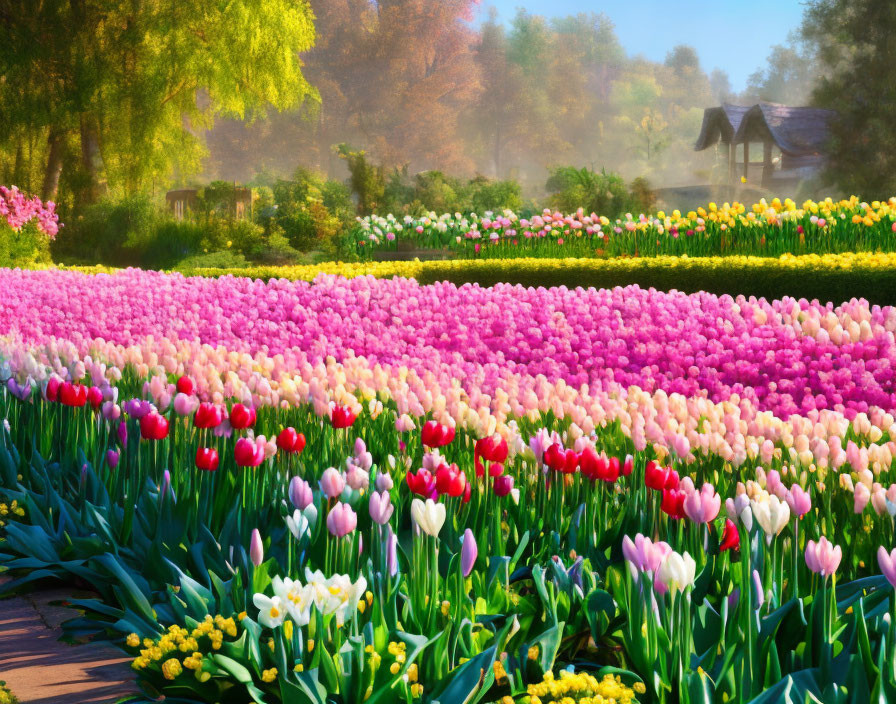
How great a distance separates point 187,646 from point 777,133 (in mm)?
35772

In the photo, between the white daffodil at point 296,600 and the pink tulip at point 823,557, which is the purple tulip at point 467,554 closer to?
the white daffodil at point 296,600

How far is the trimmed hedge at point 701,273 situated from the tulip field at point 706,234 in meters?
2.72

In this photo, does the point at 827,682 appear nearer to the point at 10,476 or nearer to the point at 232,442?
the point at 232,442

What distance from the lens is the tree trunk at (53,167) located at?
26.0 m

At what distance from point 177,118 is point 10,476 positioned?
22.8 m

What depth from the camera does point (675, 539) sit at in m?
2.87

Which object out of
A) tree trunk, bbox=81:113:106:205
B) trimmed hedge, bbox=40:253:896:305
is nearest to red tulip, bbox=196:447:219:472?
trimmed hedge, bbox=40:253:896:305

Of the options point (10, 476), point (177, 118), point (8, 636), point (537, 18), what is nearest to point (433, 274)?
point (10, 476)

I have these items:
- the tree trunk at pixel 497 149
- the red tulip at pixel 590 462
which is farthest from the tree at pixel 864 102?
the red tulip at pixel 590 462

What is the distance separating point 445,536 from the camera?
2.96m

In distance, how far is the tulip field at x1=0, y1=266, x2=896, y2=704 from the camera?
222 centimetres

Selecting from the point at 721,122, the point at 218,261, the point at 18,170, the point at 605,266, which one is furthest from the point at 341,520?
the point at 721,122

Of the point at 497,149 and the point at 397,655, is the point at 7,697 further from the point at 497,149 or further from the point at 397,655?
the point at 497,149

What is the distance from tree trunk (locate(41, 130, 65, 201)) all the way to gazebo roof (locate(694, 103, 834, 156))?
23965mm
